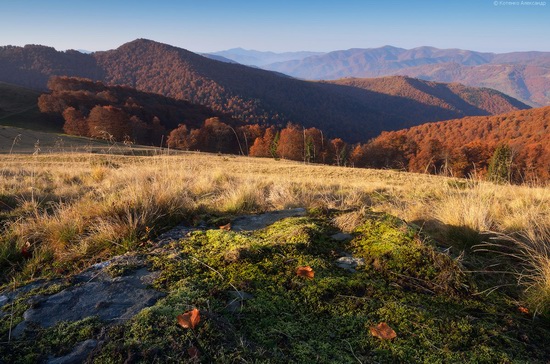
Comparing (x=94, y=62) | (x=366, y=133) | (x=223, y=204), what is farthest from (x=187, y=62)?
(x=223, y=204)

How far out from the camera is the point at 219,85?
148000mm

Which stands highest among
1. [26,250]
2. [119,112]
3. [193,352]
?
[119,112]

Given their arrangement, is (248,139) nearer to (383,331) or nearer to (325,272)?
(325,272)

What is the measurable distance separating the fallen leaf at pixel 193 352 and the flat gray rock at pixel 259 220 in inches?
64.1

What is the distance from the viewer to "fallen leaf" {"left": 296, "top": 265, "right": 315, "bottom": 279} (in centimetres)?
182

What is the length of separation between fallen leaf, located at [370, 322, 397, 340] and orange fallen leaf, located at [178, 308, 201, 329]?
77 cm

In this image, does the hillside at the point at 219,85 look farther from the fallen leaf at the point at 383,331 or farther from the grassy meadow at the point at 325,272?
the fallen leaf at the point at 383,331

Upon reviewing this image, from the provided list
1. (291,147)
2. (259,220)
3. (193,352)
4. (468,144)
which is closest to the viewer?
(193,352)

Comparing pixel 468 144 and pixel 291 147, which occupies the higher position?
pixel 291 147

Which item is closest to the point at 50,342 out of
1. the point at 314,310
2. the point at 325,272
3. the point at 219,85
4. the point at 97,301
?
the point at 97,301

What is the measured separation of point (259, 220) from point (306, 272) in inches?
50.8

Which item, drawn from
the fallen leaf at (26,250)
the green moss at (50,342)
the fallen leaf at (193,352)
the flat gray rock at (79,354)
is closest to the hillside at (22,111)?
the fallen leaf at (26,250)

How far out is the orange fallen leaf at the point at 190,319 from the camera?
1258 millimetres

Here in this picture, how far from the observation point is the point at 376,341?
4.39 ft
